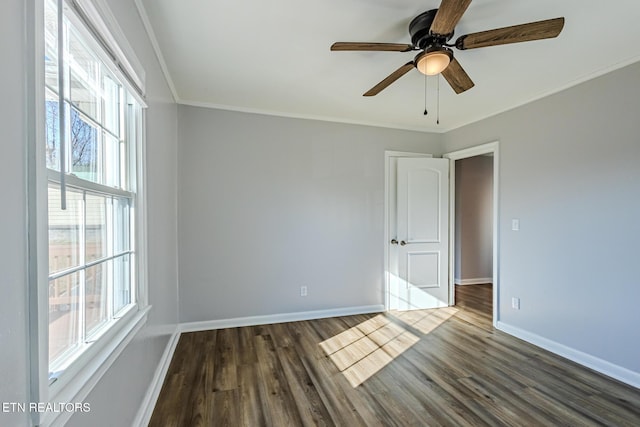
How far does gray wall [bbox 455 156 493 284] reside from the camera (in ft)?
17.4

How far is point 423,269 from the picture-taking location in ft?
13.1

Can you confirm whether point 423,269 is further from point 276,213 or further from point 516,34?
point 516,34

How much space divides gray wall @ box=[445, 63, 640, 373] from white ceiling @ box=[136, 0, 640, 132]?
0.83ft

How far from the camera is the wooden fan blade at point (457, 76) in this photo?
1.88 m

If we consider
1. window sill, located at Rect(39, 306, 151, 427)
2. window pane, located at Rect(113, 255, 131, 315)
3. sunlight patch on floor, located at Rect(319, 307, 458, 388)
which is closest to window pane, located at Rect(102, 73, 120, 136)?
window pane, located at Rect(113, 255, 131, 315)

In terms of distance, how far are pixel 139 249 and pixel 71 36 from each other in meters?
1.08

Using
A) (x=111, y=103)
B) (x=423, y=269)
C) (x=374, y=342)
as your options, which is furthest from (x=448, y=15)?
(x=423, y=269)

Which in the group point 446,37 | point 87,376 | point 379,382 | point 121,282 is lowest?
point 379,382

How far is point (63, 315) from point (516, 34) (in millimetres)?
2388

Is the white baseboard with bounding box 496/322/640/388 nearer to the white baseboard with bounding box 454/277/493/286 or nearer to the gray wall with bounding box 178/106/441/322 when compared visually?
the gray wall with bounding box 178/106/441/322

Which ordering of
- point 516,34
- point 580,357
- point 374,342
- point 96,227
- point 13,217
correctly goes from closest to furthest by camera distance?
point 13,217 < point 96,227 < point 516,34 < point 580,357 < point 374,342

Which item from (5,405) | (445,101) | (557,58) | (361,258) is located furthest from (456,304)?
(5,405)

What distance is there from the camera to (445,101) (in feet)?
10.4

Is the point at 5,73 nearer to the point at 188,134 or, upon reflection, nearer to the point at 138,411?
the point at 138,411
